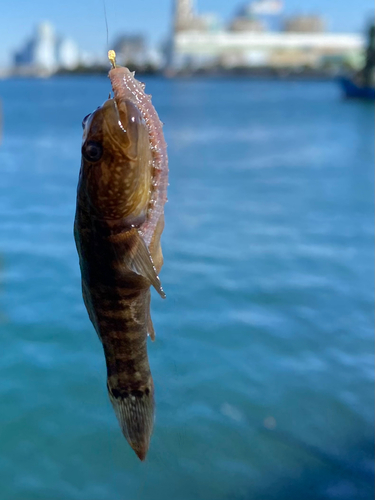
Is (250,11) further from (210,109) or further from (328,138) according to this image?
(328,138)

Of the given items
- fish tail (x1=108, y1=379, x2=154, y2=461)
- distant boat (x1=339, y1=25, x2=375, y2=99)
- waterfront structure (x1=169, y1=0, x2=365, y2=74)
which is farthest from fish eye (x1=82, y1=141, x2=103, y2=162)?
waterfront structure (x1=169, y1=0, x2=365, y2=74)

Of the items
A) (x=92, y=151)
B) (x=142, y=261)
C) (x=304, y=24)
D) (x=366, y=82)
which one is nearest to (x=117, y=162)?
(x=92, y=151)

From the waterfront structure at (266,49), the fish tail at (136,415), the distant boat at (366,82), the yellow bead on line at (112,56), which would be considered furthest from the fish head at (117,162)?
the waterfront structure at (266,49)

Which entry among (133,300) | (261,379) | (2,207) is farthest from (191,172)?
(133,300)

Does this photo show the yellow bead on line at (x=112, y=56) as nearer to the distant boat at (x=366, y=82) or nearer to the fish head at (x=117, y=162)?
the fish head at (x=117, y=162)

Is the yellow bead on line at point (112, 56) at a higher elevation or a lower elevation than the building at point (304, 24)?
higher

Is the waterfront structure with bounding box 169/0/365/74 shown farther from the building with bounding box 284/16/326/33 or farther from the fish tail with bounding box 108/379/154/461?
the fish tail with bounding box 108/379/154/461
